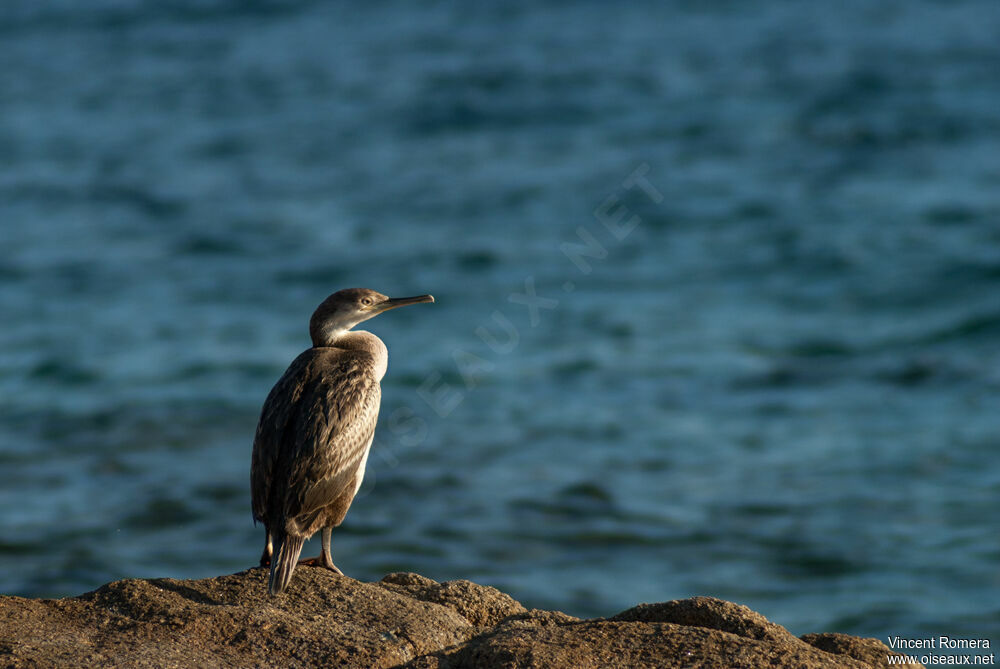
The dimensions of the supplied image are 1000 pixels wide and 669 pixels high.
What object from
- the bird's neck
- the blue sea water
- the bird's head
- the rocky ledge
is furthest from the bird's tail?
the blue sea water

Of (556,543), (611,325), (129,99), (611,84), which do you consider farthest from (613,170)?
(129,99)

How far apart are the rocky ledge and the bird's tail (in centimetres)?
6

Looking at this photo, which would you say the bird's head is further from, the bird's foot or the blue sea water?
the blue sea water

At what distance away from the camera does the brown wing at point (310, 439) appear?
5305 millimetres

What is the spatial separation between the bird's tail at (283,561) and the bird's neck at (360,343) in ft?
3.42

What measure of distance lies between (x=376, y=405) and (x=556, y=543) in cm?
Result: 437

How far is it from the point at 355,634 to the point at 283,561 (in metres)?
0.62

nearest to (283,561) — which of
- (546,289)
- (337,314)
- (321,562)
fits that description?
(321,562)

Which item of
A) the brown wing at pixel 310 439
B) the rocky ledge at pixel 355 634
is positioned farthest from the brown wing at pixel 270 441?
the rocky ledge at pixel 355 634

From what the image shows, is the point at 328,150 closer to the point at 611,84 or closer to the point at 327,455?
the point at 611,84

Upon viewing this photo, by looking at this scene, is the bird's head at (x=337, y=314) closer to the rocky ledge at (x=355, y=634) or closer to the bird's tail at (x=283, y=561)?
the bird's tail at (x=283, y=561)

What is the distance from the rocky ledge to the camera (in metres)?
4.20

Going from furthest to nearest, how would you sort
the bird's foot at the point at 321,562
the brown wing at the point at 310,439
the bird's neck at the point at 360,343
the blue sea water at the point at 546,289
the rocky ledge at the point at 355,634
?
1. the blue sea water at the point at 546,289
2. the bird's neck at the point at 360,343
3. the bird's foot at the point at 321,562
4. the brown wing at the point at 310,439
5. the rocky ledge at the point at 355,634

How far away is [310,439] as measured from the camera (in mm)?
5328
